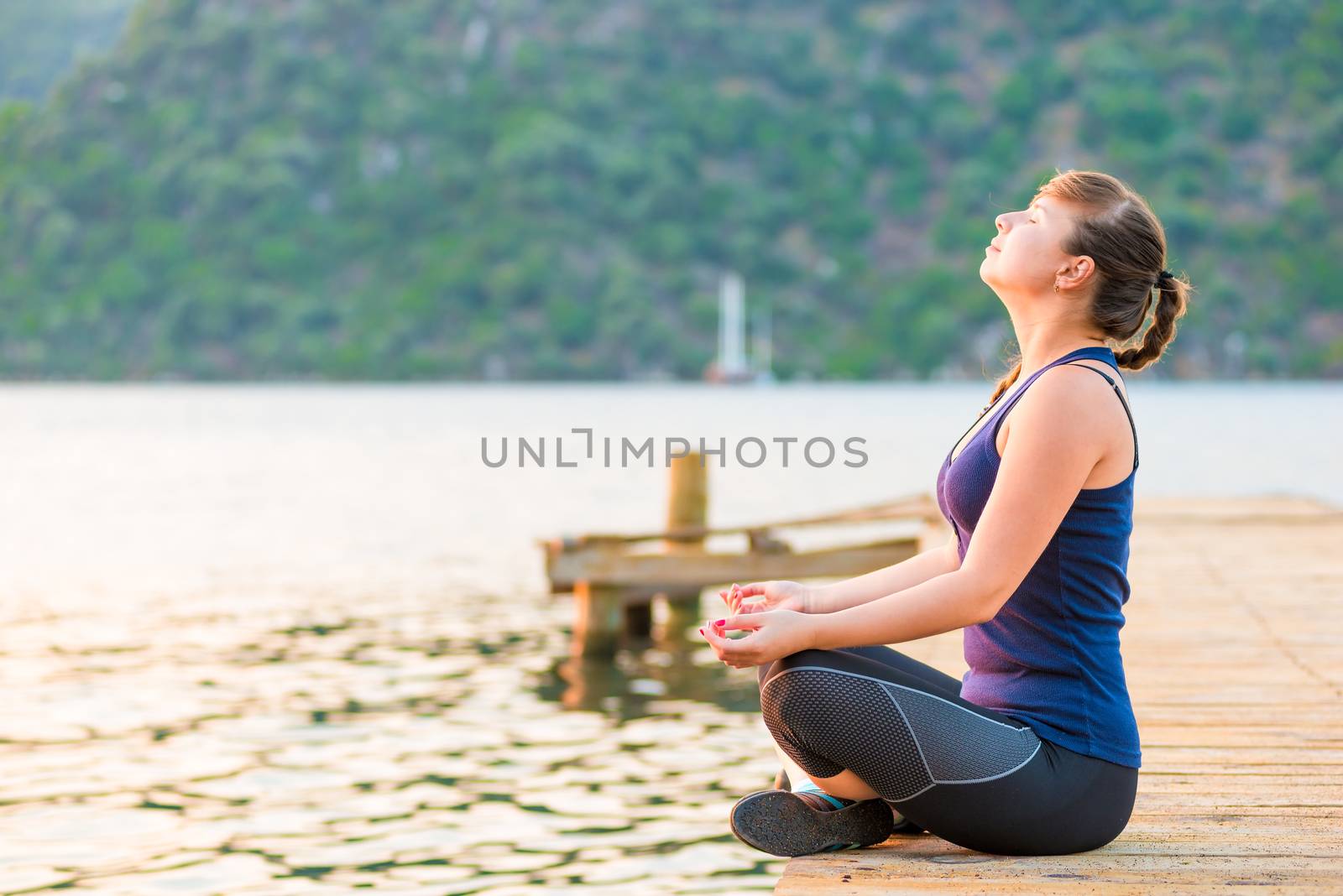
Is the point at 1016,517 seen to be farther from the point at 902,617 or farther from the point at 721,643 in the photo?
the point at 721,643

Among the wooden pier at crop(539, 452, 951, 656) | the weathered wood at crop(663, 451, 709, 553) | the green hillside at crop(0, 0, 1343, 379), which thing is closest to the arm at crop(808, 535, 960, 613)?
the wooden pier at crop(539, 452, 951, 656)

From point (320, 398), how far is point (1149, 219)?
98685mm

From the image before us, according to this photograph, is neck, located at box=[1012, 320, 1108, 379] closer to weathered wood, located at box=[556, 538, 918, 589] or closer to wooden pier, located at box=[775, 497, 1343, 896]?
wooden pier, located at box=[775, 497, 1343, 896]

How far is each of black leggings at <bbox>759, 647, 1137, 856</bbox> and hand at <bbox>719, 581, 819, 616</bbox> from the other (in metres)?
0.15

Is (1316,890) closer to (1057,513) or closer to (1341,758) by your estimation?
(1057,513)

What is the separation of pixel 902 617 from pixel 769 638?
26cm

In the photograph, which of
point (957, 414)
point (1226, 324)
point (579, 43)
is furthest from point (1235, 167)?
point (579, 43)

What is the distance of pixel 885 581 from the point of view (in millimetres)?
3461

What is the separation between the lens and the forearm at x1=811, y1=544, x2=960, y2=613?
11.1ft

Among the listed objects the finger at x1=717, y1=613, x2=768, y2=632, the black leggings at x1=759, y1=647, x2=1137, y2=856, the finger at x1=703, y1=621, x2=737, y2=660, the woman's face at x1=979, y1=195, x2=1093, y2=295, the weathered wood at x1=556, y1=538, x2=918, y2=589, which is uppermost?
the woman's face at x1=979, y1=195, x2=1093, y2=295

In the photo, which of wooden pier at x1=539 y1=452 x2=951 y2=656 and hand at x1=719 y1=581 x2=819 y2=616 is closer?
hand at x1=719 y1=581 x2=819 y2=616

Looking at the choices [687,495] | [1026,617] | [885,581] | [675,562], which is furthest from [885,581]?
[687,495]

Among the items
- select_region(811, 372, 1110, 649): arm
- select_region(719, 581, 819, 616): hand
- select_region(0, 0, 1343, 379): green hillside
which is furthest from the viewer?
→ select_region(0, 0, 1343, 379): green hillside

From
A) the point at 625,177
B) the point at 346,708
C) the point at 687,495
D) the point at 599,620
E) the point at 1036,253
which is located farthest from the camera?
the point at 625,177
